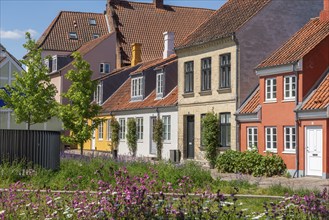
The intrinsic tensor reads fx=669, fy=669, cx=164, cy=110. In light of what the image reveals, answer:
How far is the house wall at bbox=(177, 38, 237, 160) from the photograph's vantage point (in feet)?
108

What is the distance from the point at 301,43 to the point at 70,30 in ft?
133

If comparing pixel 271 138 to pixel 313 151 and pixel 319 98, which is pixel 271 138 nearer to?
pixel 313 151

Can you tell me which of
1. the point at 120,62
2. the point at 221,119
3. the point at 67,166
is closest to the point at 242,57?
the point at 221,119

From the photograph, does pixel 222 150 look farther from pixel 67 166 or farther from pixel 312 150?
pixel 67 166

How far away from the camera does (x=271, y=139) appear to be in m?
29.4

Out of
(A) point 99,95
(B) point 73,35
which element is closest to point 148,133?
(A) point 99,95

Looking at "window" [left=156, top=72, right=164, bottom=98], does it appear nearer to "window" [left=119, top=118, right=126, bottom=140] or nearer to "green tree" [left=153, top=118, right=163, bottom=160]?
"green tree" [left=153, top=118, right=163, bottom=160]

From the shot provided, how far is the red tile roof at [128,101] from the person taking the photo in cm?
3978

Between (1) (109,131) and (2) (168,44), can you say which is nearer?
(2) (168,44)

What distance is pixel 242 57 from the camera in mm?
32562

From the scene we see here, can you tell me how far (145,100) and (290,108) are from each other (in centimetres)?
1627

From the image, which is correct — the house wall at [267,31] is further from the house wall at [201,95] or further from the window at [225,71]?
the window at [225,71]

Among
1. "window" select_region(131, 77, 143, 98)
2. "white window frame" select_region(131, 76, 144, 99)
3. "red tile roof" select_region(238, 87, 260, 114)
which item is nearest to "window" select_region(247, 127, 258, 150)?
"red tile roof" select_region(238, 87, 260, 114)

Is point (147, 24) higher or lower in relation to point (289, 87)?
higher
